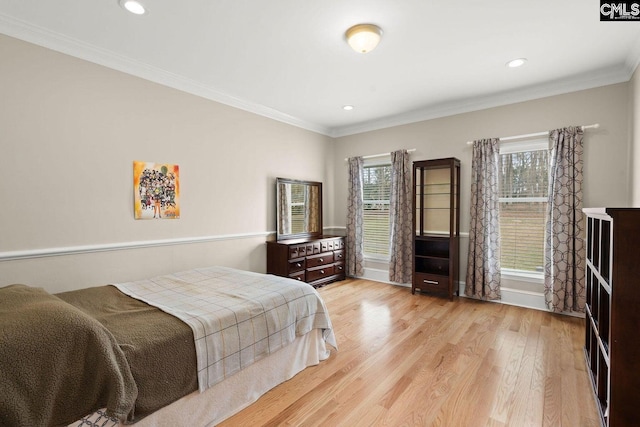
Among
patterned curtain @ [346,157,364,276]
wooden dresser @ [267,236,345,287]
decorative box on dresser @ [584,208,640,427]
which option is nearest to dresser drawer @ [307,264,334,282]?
wooden dresser @ [267,236,345,287]

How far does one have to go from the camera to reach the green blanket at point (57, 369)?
44.9 inches

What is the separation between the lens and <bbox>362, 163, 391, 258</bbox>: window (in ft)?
16.2

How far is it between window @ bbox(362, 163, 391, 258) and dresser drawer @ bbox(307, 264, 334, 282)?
79 cm

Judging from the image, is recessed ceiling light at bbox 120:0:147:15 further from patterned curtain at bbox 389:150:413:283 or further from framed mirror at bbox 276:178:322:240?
patterned curtain at bbox 389:150:413:283

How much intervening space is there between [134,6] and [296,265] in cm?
324

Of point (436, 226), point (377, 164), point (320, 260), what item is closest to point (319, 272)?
point (320, 260)

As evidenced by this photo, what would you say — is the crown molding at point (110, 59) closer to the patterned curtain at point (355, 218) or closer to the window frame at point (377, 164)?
the patterned curtain at point (355, 218)

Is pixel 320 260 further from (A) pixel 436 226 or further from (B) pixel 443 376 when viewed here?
(B) pixel 443 376

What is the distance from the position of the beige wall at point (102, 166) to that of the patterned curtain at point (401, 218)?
2.22 meters

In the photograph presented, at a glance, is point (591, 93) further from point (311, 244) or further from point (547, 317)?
point (311, 244)

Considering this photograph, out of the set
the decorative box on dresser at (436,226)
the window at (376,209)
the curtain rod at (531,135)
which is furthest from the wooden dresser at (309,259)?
the curtain rod at (531,135)

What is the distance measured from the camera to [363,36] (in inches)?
92.7

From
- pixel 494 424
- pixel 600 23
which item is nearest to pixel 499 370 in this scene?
pixel 494 424

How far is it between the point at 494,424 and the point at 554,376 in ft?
2.86
